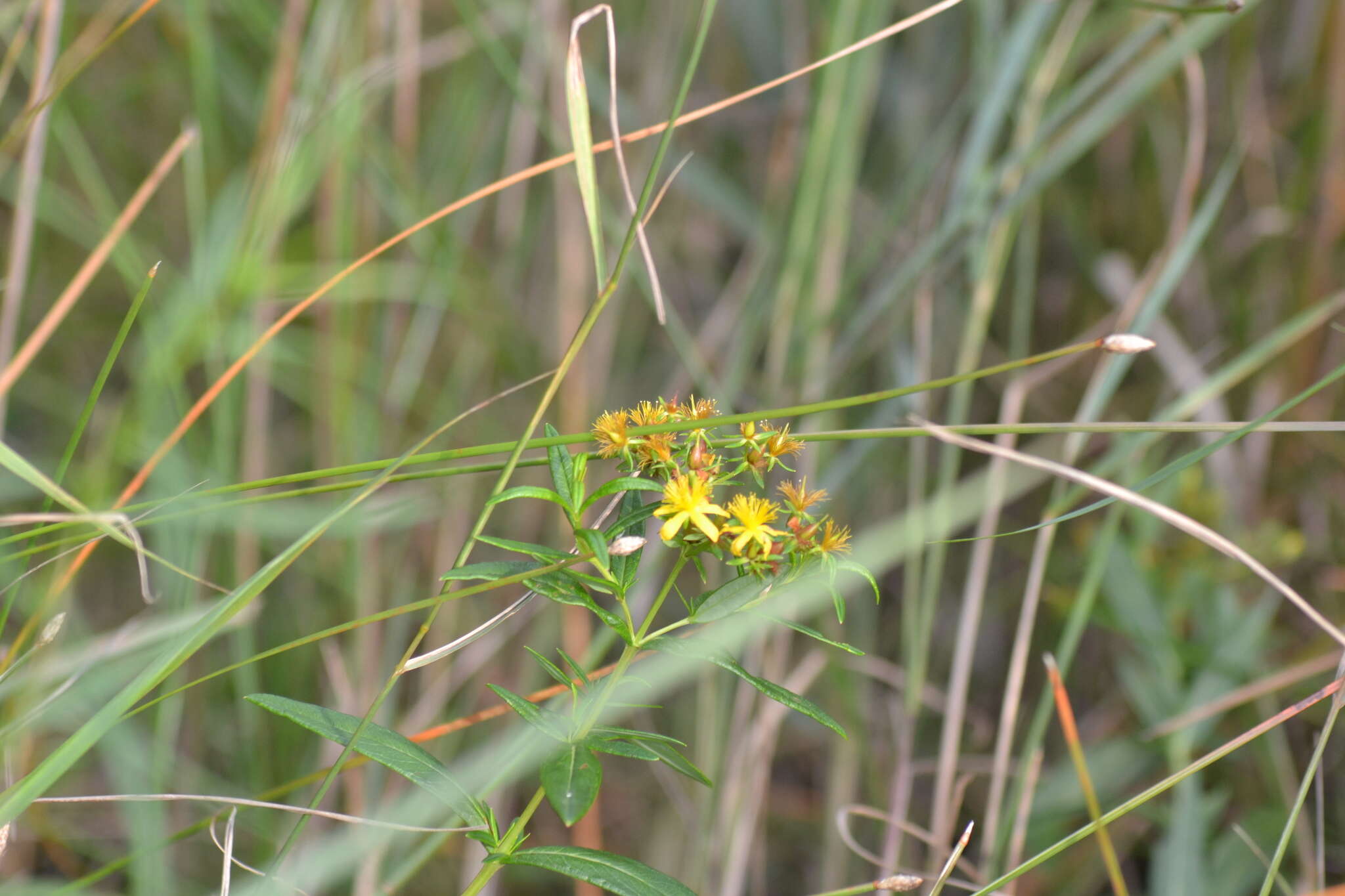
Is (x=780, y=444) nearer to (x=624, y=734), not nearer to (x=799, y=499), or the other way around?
(x=799, y=499)

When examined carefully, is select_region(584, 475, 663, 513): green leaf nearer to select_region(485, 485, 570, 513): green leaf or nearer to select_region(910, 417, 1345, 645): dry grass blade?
select_region(485, 485, 570, 513): green leaf

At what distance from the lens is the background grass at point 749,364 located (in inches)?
40.3

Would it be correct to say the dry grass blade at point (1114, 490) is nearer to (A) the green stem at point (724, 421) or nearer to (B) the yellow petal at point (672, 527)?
(A) the green stem at point (724, 421)

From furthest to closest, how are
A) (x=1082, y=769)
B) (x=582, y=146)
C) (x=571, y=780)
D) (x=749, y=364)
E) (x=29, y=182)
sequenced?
1. (x=749, y=364)
2. (x=29, y=182)
3. (x=1082, y=769)
4. (x=582, y=146)
5. (x=571, y=780)

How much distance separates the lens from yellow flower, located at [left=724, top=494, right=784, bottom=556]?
50 centimetres

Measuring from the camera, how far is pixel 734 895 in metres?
0.96

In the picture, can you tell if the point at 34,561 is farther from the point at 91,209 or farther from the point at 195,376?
the point at 91,209

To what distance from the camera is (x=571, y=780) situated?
478 mm

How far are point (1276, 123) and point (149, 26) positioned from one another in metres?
1.70

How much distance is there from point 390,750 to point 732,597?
7.9 inches

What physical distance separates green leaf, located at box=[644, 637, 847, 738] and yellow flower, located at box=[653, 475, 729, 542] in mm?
60

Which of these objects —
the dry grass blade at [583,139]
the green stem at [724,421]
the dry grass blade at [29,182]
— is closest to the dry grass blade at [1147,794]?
the green stem at [724,421]

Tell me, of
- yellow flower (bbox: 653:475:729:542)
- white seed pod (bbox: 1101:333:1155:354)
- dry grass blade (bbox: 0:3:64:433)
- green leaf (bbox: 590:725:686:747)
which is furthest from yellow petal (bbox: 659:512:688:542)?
dry grass blade (bbox: 0:3:64:433)

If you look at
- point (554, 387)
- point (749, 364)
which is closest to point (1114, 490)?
point (554, 387)
